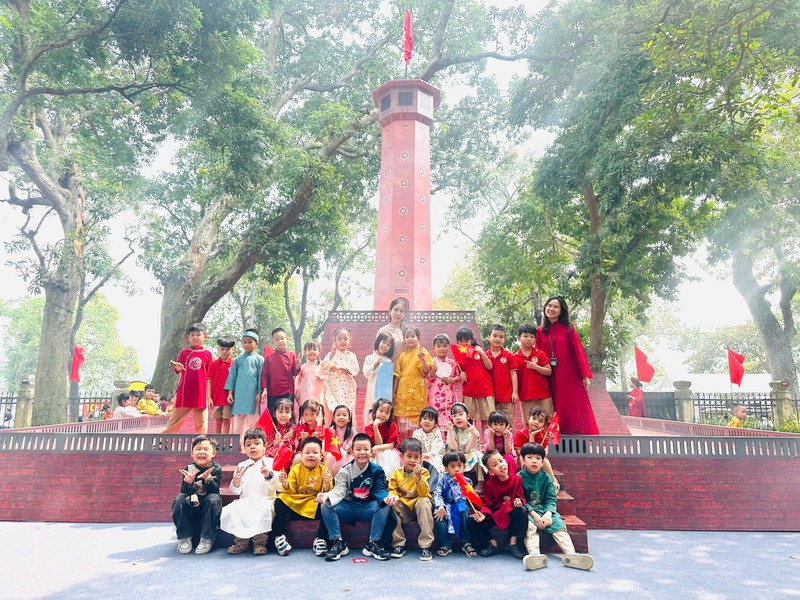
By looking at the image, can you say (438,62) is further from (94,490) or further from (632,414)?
(94,490)

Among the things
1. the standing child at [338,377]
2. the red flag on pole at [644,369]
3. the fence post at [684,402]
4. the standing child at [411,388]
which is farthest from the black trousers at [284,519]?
the fence post at [684,402]

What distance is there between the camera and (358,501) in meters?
4.43

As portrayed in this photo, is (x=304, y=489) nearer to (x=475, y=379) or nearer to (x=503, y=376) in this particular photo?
(x=475, y=379)

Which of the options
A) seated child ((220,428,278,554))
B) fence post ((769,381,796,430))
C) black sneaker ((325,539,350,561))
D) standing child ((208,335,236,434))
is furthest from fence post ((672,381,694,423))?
seated child ((220,428,278,554))

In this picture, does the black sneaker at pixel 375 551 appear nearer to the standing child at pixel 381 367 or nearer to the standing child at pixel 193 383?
the standing child at pixel 381 367

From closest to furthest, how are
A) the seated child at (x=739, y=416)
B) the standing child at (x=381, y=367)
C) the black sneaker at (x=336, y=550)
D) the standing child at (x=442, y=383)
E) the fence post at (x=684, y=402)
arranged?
1. the black sneaker at (x=336, y=550)
2. the standing child at (x=442, y=383)
3. the standing child at (x=381, y=367)
4. the seated child at (x=739, y=416)
5. the fence post at (x=684, y=402)

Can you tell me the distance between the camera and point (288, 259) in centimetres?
1506

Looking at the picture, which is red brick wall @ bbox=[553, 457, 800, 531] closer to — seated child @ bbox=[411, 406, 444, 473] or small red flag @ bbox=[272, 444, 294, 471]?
seated child @ bbox=[411, 406, 444, 473]

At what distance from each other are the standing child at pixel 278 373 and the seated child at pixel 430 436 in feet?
6.71

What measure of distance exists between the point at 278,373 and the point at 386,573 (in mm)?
3153

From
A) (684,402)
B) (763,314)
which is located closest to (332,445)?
(684,402)

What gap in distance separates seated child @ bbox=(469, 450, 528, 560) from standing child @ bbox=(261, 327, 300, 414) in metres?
2.88

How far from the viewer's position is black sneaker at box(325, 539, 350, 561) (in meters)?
4.14

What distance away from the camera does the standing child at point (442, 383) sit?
591 cm
